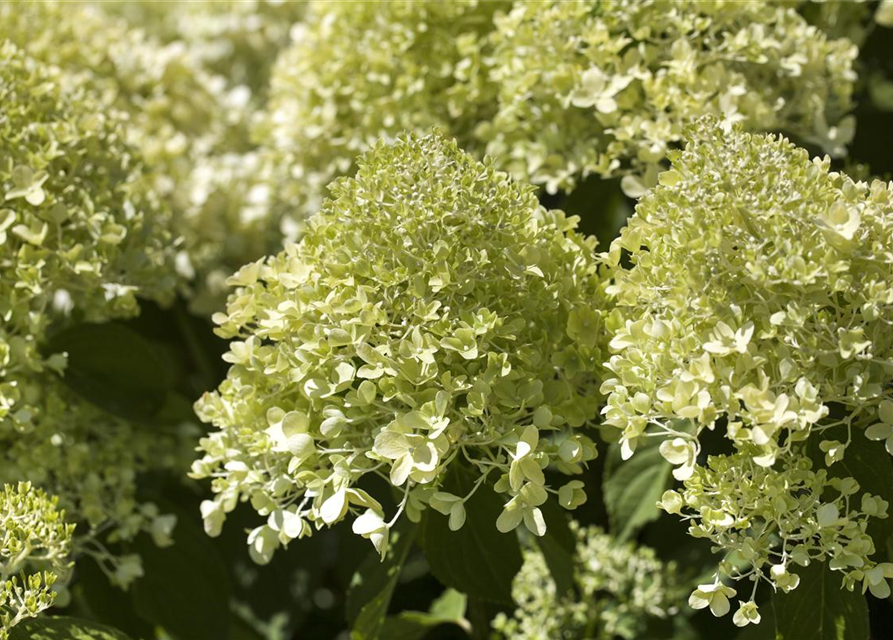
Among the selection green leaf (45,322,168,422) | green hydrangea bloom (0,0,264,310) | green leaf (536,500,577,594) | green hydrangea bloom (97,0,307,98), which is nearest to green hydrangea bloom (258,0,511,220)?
green hydrangea bloom (0,0,264,310)

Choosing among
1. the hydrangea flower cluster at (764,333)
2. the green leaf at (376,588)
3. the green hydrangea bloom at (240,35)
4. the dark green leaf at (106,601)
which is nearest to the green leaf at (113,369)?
the dark green leaf at (106,601)

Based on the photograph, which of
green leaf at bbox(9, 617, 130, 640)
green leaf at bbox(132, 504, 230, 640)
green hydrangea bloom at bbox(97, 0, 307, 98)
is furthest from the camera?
green hydrangea bloom at bbox(97, 0, 307, 98)

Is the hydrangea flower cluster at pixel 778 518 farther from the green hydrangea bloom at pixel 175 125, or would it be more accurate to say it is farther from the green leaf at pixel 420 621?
the green hydrangea bloom at pixel 175 125

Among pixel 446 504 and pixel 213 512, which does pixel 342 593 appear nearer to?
pixel 213 512

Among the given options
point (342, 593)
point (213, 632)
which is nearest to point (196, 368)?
point (342, 593)

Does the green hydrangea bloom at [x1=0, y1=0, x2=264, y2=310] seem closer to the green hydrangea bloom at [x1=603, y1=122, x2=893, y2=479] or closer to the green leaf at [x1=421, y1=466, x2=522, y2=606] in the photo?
the green leaf at [x1=421, y1=466, x2=522, y2=606]

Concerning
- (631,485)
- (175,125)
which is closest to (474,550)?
(631,485)
